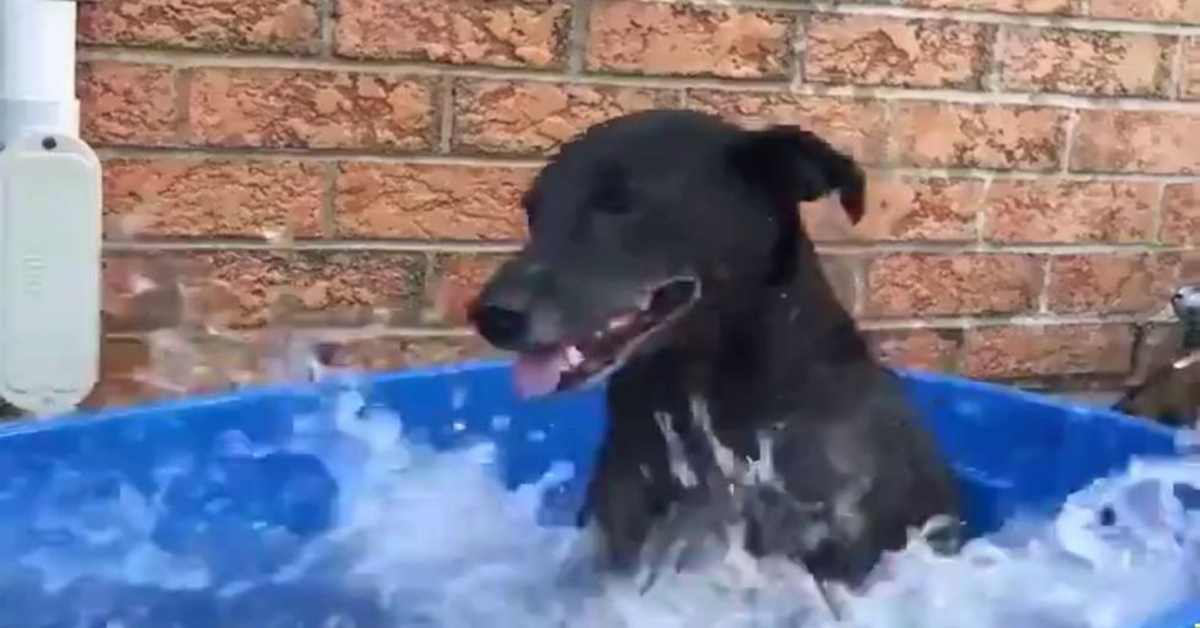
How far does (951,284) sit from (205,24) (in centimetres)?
104

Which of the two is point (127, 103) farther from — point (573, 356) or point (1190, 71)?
point (1190, 71)

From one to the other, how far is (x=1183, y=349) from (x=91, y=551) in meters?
1.47

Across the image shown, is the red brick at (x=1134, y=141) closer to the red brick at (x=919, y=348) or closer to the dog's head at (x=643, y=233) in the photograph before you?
the red brick at (x=919, y=348)

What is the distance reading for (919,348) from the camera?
2305 millimetres

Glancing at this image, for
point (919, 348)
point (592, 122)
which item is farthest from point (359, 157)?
point (919, 348)

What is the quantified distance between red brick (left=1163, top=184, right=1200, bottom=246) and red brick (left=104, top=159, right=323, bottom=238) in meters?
1.21

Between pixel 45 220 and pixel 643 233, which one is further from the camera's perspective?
pixel 45 220

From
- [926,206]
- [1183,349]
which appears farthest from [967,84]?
[1183,349]

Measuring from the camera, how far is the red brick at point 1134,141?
2344mm

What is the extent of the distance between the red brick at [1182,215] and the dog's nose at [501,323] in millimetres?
1335

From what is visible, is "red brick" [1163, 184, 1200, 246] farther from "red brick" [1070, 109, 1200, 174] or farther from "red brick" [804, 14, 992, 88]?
"red brick" [804, 14, 992, 88]

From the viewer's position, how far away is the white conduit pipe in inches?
70.1

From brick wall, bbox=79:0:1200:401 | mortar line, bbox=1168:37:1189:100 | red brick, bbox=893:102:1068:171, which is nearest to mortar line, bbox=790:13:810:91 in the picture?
brick wall, bbox=79:0:1200:401

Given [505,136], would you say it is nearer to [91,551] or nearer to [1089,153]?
[91,551]
